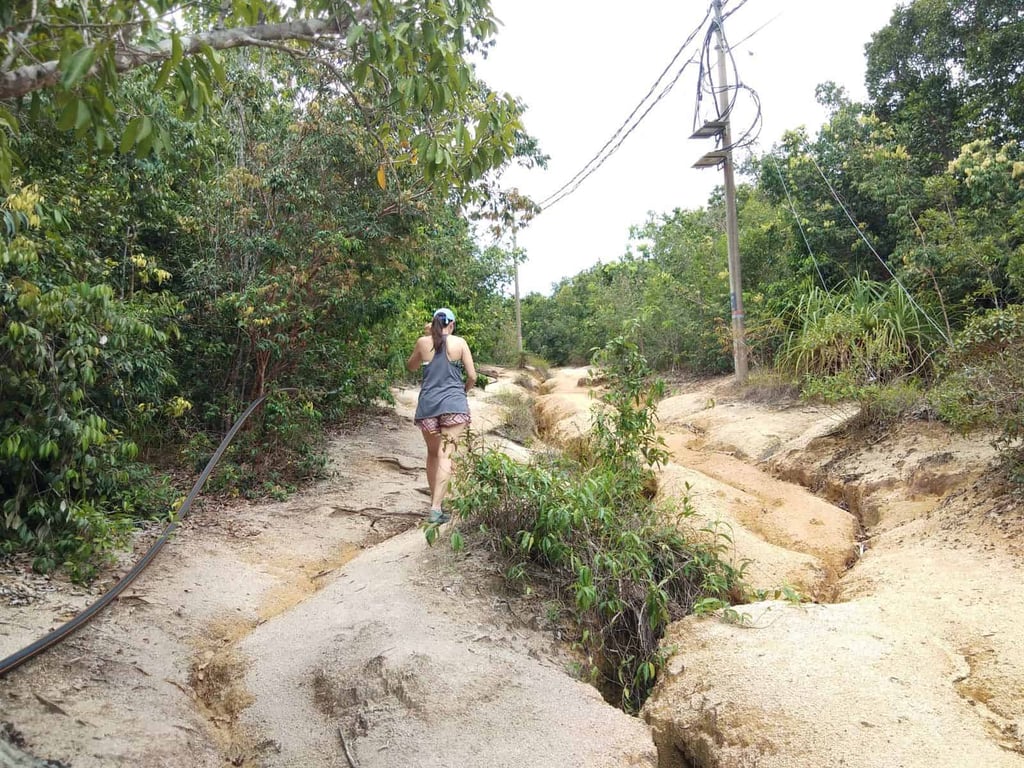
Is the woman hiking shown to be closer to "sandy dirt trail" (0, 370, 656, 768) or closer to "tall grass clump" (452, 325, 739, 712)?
"tall grass clump" (452, 325, 739, 712)

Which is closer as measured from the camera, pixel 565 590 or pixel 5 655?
pixel 5 655

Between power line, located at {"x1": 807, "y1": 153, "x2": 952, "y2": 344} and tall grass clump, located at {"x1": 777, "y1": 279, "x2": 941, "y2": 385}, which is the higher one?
power line, located at {"x1": 807, "y1": 153, "x2": 952, "y2": 344}

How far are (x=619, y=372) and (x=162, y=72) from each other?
11.4ft

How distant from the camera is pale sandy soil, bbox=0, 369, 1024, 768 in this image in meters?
2.70

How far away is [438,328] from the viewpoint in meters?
5.12

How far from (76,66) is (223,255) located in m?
5.28

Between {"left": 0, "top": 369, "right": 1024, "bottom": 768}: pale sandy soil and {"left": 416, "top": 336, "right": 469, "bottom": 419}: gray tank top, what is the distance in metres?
0.97

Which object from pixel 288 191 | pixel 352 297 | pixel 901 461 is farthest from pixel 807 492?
pixel 288 191

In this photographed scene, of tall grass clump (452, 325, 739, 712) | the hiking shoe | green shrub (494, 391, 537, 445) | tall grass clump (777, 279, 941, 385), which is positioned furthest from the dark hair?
green shrub (494, 391, 537, 445)

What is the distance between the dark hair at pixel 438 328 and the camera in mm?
5109

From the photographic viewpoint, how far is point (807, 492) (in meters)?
6.61

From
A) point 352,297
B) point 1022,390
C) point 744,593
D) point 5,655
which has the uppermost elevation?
point 352,297

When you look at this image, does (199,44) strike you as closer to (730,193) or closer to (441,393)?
(441,393)

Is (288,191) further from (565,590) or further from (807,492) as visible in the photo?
(807,492)
